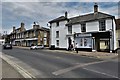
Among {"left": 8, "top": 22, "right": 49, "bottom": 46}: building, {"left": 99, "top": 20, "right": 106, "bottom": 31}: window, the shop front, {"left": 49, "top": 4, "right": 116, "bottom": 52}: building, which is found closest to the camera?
{"left": 49, "top": 4, "right": 116, "bottom": 52}: building

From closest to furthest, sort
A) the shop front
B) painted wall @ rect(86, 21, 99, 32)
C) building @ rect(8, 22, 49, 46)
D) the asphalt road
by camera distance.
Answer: the asphalt road, the shop front, painted wall @ rect(86, 21, 99, 32), building @ rect(8, 22, 49, 46)

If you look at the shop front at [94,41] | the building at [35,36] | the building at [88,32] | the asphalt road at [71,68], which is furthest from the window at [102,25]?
the building at [35,36]

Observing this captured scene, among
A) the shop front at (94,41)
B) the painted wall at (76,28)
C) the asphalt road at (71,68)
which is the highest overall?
the painted wall at (76,28)

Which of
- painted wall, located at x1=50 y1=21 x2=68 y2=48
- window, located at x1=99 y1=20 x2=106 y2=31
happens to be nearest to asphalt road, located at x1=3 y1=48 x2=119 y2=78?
window, located at x1=99 y1=20 x2=106 y2=31

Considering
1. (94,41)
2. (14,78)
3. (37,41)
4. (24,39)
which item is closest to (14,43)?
(24,39)

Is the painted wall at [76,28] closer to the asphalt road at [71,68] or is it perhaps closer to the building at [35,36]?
the asphalt road at [71,68]

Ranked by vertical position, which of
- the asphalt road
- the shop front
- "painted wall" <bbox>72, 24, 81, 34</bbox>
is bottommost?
the asphalt road

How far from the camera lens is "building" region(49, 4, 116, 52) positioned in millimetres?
29766

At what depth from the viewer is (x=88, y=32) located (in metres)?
33.1

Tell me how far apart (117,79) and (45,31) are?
179 feet

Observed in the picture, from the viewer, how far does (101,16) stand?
1237 inches

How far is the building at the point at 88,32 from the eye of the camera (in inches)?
1172

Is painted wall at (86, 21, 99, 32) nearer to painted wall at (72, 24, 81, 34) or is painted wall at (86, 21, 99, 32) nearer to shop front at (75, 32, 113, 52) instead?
shop front at (75, 32, 113, 52)

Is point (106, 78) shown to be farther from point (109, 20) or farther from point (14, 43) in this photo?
point (14, 43)
